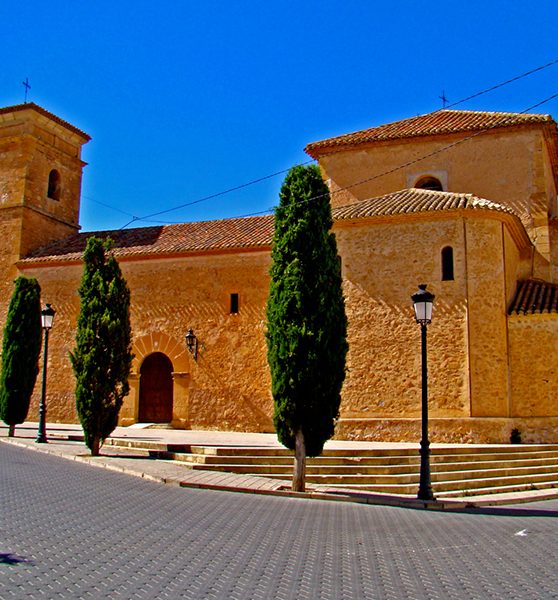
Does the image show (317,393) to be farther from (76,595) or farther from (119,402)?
(76,595)

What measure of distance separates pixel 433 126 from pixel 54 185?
1414cm

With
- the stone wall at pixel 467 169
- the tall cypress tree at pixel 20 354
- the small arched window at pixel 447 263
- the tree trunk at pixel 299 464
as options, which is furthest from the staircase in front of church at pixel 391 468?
the stone wall at pixel 467 169

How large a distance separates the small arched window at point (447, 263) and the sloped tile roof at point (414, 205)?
0.98 metres

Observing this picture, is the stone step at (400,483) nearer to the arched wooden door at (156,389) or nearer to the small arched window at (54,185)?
the arched wooden door at (156,389)

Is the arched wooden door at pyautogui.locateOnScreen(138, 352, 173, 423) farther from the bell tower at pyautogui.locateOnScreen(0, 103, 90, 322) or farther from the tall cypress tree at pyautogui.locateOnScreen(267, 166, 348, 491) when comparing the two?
the tall cypress tree at pyautogui.locateOnScreen(267, 166, 348, 491)

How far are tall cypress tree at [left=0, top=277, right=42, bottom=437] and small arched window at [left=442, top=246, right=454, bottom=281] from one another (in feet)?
34.8

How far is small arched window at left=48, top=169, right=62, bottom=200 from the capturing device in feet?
83.5

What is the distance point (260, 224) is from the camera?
21078mm

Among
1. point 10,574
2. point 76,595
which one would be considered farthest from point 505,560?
point 10,574

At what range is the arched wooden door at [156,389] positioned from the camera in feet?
66.5

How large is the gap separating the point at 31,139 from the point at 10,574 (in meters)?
21.5

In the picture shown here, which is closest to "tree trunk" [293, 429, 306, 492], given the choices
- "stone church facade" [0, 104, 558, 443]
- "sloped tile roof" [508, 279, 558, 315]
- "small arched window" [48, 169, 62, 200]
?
"stone church facade" [0, 104, 558, 443]

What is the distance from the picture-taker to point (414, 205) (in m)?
16.6

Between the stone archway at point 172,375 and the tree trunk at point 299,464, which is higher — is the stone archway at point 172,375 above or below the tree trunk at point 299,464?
above
